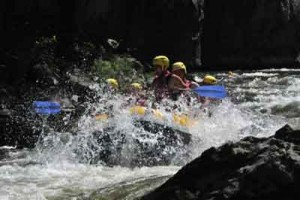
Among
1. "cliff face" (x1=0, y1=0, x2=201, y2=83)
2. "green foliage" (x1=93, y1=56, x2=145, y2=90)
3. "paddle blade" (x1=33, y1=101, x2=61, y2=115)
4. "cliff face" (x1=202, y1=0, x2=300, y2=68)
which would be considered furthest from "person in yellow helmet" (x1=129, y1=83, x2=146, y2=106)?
"cliff face" (x1=202, y1=0, x2=300, y2=68)

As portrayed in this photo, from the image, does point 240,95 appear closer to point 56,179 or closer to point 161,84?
point 161,84

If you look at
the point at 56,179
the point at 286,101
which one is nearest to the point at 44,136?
the point at 56,179

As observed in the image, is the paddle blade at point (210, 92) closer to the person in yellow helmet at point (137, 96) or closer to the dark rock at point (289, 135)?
the person in yellow helmet at point (137, 96)

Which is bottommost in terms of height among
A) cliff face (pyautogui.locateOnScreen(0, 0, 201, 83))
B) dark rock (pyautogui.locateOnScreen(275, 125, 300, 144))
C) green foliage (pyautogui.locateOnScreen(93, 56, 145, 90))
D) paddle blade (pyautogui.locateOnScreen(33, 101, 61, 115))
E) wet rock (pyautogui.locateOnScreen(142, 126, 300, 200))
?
wet rock (pyautogui.locateOnScreen(142, 126, 300, 200))

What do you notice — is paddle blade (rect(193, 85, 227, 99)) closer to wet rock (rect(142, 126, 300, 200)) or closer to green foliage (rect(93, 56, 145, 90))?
green foliage (rect(93, 56, 145, 90))

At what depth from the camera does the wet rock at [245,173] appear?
11.7 ft

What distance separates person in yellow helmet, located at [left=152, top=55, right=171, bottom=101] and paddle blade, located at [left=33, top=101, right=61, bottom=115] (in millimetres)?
1753

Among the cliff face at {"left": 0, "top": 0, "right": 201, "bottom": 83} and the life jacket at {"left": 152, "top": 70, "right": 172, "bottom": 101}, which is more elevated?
the cliff face at {"left": 0, "top": 0, "right": 201, "bottom": 83}

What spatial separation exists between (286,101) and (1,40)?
24.1 ft

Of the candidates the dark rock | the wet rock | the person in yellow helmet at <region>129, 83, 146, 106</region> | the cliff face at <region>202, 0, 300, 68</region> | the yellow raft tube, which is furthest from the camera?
the cliff face at <region>202, 0, 300, 68</region>

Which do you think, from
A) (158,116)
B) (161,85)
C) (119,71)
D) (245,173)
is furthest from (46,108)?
(245,173)

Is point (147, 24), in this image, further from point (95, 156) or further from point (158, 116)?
point (95, 156)

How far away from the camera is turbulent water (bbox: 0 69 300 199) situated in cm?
608

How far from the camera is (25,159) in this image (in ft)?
28.5
